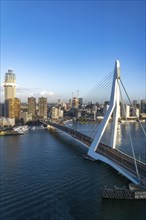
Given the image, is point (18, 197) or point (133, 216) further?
point (18, 197)

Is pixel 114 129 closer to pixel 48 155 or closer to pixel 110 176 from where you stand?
pixel 110 176

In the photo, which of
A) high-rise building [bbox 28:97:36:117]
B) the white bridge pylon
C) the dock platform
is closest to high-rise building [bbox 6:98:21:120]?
high-rise building [bbox 28:97:36:117]

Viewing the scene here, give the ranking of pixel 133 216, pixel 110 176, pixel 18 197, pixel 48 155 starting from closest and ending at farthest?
pixel 133 216
pixel 18 197
pixel 110 176
pixel 48 155

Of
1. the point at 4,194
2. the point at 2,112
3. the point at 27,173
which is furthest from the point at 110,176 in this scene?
the point at 2,112

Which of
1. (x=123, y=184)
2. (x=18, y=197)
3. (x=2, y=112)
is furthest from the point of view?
(x=2, y=112)

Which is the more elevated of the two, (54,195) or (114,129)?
(114,129)

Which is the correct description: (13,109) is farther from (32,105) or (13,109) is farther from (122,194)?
(122,194)
